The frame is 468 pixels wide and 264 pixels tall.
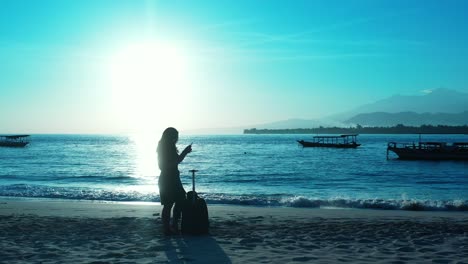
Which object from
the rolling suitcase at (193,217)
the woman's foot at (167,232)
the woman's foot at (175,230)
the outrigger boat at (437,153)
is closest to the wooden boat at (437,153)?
the outrigger boat at (437,153)

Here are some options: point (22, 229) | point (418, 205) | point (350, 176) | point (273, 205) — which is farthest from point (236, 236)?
point (350, 176)

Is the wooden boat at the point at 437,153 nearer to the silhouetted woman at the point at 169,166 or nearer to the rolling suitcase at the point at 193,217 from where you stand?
the rolling suitcase at the point at 193,217

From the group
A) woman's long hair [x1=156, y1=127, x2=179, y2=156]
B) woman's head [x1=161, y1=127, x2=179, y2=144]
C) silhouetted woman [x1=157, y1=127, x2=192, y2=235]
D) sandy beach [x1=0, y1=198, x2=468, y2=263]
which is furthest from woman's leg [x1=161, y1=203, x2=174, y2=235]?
woman's head [x1=161, y1=127, x2=179, y2=144]

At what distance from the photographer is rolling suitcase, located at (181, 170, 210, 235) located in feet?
28.5

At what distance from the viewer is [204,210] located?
29.0 ft

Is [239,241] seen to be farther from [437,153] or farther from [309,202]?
[437,153]

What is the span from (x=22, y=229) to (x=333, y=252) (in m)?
6.40

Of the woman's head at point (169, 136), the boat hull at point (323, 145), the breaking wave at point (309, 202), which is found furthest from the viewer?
the boat hull at point (323, 145)

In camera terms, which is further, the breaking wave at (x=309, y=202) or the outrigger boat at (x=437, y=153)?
the outrigger boat at (x=437, y=153)

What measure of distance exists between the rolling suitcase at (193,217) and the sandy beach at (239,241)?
0.98 ft

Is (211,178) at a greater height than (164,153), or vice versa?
(164,153)

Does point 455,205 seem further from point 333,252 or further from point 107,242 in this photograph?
point 107,242

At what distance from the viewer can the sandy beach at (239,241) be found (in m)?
6.82

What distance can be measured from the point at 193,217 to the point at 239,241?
3.62 ft
